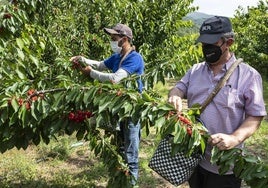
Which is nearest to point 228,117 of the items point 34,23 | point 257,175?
point 257,175

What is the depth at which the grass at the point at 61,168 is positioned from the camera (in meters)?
4.46

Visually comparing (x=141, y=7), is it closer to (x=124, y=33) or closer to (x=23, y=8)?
(x=124, y=33)

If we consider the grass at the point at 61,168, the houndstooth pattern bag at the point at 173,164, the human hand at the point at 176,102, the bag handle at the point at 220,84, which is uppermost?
the bag handle at the point at 220,84

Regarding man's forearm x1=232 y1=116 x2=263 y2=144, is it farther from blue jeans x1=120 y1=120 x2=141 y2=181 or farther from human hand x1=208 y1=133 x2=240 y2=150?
blue jeans x1=120 y1=120 x2=141 y2=181

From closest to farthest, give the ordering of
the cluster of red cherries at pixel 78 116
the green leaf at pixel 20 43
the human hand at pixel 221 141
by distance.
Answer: the human hand at pixel 221 141 < the cluster of red cherries at pixel 78 116 < the green leaf at pixel 20 43

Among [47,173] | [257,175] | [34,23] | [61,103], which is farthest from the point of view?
[47,173]

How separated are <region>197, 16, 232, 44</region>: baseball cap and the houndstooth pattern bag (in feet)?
1.89

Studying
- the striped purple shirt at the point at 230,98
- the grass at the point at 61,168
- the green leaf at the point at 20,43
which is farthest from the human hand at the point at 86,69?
the striped purple shirt at the point at 230,98

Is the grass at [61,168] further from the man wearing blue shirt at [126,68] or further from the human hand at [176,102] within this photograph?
the human hand at [176,102]

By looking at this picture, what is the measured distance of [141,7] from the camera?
6.41 metres

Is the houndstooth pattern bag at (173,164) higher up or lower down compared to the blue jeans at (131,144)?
higher up

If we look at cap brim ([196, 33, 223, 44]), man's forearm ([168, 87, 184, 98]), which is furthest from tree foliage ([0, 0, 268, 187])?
cap brim ([196, 33, 223, 44])

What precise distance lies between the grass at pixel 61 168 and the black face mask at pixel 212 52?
84.7 inches

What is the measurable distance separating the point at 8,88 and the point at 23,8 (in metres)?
1.01
